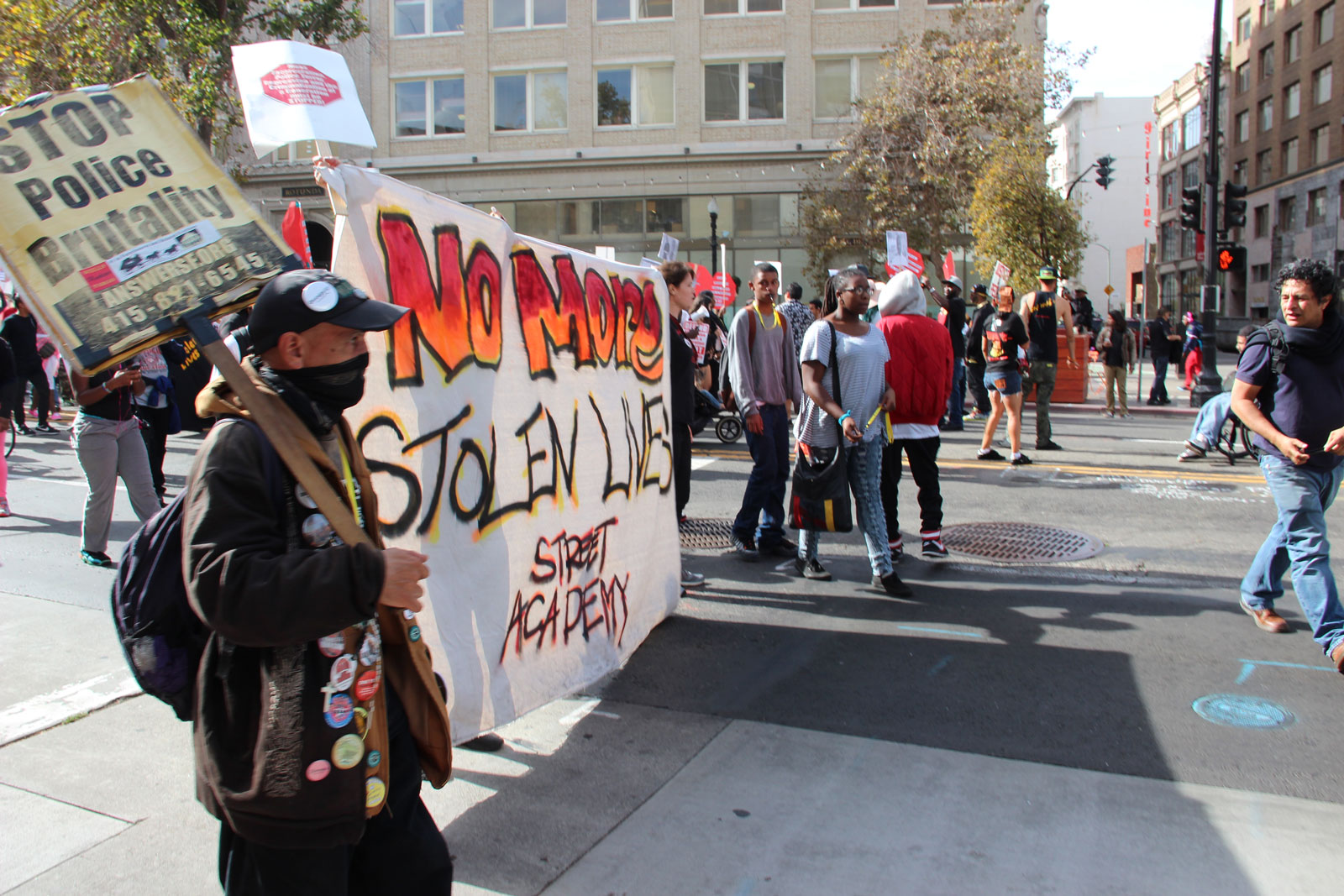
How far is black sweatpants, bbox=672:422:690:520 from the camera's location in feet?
19.3

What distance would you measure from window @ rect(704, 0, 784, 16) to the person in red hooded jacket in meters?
28.5

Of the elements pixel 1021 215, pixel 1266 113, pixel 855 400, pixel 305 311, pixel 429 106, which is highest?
pixel 1266 113

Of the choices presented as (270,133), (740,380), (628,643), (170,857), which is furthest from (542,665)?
(740,380)

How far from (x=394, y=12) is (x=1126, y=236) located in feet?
212

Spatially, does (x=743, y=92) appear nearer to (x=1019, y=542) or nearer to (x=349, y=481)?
(x=1019, y=542)

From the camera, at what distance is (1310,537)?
4609 millimetres

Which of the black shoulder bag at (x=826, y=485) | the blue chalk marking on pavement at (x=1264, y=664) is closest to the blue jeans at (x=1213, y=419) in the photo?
the blue chalk marking on pavement at (x=1264, y=664)

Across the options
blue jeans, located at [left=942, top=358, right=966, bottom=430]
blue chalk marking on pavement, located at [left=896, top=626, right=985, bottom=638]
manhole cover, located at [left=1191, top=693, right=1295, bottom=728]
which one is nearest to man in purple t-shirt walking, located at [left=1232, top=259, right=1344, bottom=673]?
manhole cover, located at [left=1191, top=693, right=1295, bottom=728]

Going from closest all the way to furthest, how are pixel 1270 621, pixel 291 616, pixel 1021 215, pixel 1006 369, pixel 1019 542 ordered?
1. pixel 291 616
2. pixel 1270 621
3. pixel 1019 542
4. pixel 1006 369
5. pixel 1021 215

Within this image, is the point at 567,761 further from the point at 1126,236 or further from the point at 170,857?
the point at 1126,236

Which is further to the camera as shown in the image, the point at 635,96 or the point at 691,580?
the point at 635,96

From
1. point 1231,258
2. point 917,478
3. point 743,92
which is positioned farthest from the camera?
point 743,92

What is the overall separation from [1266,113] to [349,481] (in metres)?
64.6

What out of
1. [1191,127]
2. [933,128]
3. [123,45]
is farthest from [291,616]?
[1191,127]
